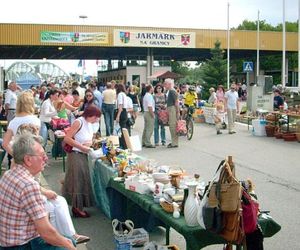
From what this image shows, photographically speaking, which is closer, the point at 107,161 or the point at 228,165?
the point at 228,165

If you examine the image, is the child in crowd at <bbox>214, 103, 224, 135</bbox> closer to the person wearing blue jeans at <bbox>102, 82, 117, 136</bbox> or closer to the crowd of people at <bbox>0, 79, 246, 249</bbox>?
the crowd of people at <bbox>0, 79, 246, 249</bbox>

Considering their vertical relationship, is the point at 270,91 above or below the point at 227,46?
below

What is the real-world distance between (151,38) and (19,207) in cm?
3390

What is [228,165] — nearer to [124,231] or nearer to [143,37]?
[124,231]

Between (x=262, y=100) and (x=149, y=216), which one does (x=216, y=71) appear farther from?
(x=149, y=216)

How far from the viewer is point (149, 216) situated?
608 cm

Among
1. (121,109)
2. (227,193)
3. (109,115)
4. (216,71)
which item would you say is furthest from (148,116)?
(216,71)

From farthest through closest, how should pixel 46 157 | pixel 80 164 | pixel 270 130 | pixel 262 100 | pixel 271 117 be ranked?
pixel 262 100, pixel 271 117, pixel 270 130, pixel 80 164, pixel 46 157

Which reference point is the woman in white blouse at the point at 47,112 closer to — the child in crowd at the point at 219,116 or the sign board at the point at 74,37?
the child in crowd at the point at 219,116

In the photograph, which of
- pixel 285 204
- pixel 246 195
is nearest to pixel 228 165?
pixel 246 195

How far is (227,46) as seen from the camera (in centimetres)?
3866

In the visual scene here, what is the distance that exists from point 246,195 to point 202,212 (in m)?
0.43

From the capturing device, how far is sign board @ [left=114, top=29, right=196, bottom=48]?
36.0 meters

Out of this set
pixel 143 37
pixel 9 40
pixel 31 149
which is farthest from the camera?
pixel 143 37
